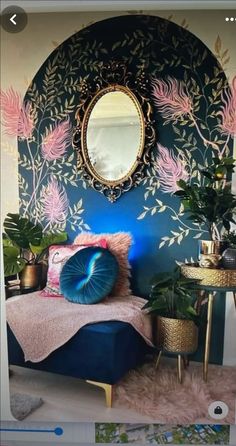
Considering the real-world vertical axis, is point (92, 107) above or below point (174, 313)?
above

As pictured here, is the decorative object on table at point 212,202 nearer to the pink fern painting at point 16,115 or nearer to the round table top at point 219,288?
the round table top at point 219,288

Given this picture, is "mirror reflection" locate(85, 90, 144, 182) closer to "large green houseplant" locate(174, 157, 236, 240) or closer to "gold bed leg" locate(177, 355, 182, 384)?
"large green houseplant" locate(174, 157, 236, 240)

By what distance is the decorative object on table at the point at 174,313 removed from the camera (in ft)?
3.62

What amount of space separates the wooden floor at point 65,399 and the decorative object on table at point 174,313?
26 centimetres

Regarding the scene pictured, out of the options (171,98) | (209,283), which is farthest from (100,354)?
(171,98)

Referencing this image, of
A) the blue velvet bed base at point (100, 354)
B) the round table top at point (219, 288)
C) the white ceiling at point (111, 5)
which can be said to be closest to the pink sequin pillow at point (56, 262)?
the blue velvet bed base at point (100, 354)

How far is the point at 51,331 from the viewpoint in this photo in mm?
1117

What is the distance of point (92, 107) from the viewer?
1.11 meters

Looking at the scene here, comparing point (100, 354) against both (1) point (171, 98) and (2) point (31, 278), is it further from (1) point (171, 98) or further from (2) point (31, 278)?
(1) point (171, 98)

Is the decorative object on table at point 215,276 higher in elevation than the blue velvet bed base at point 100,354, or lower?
higher

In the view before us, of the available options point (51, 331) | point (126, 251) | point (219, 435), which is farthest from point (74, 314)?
point (219, 435)

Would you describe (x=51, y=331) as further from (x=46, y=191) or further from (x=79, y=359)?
(x=46, y=191)

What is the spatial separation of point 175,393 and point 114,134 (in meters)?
0.90

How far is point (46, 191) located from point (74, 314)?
0.43 metres
